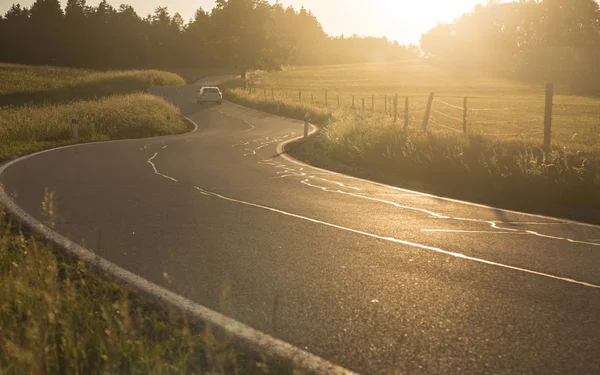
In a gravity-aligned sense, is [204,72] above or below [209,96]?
above

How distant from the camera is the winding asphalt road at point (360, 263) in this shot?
4.32 m

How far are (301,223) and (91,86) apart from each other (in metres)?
59.2

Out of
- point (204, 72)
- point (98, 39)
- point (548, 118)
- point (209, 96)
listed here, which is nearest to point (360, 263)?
point (548, 118)

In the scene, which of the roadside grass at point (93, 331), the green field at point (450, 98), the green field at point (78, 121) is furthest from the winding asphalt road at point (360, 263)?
the green field at point (78, 121)

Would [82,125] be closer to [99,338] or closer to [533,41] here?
[99,338]

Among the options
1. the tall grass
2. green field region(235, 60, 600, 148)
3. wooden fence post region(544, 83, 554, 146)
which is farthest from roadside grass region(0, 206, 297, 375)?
green field region(235, 60, 600, 148)

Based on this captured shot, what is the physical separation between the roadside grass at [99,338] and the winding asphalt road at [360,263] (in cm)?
51

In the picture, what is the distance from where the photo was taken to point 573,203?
10.7 m

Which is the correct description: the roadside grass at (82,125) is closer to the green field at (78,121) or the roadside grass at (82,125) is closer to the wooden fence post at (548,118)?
the green field at (78,121)

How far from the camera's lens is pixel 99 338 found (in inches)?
158

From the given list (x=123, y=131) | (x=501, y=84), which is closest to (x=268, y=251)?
(x=123, y=131)

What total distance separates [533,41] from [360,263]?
9637cm

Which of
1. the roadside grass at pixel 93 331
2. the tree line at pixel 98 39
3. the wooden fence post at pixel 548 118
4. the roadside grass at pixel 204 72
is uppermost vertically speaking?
the tree line at pixel 98 39

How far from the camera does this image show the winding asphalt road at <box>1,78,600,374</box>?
14.2 ft
